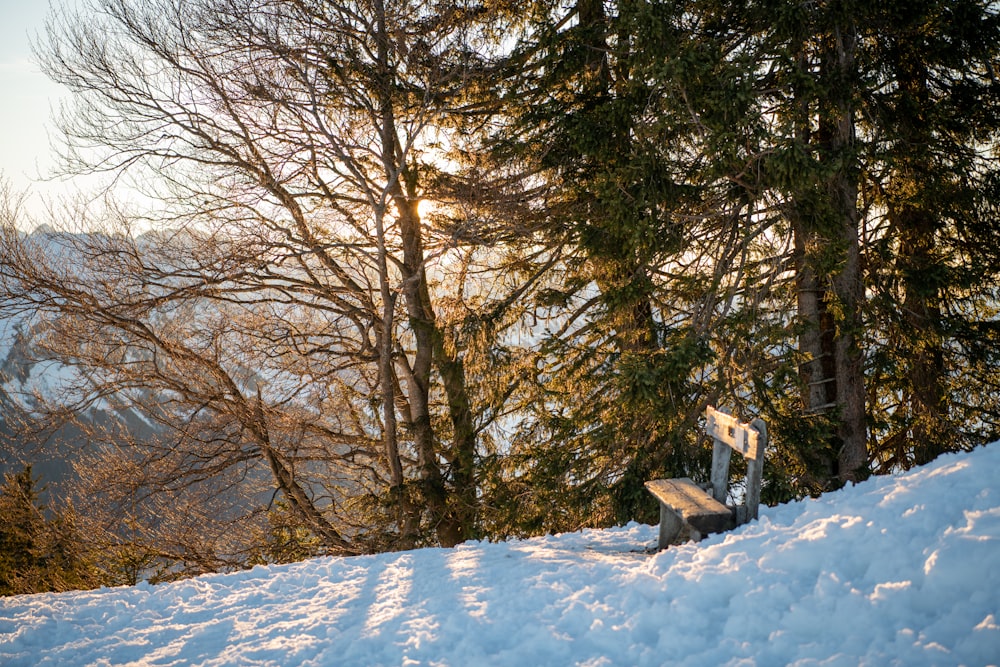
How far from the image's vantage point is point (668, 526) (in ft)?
19.2

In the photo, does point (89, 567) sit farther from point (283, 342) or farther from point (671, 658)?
point (671, 658)

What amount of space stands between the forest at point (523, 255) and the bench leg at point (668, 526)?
2.11 metres

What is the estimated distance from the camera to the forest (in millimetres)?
8156

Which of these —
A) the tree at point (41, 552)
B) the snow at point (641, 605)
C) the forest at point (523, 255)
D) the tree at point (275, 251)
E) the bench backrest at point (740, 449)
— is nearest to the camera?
the snow at point (641, 605)

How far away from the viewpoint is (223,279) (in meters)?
11.4

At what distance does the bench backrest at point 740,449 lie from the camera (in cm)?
525

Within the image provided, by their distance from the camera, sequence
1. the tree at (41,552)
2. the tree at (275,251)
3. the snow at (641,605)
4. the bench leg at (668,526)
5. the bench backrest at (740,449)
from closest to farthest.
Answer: the snow at (641,605) → the bench backrest at (740,449) → the bench leg at (668,526) → the tree at (275,251) → the tree at (41,552)

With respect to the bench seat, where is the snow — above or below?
below

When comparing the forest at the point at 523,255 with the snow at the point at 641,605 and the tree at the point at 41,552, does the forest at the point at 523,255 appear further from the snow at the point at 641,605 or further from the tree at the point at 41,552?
the snow at the point at 641,605

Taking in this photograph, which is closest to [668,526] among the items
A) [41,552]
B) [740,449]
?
[740,449]

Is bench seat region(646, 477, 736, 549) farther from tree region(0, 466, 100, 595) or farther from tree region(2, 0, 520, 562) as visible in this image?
tree region(0, 466, 100, 595)

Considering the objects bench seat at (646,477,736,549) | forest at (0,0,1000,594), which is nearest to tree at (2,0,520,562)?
forest at (0,0,1000,594)

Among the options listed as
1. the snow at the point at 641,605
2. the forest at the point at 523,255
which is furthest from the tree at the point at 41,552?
the snow at the point at 641,605

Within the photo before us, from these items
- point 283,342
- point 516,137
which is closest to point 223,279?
point 283,342
